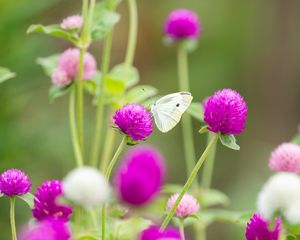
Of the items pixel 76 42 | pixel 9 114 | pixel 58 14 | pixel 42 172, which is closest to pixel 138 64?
pixel 58 14

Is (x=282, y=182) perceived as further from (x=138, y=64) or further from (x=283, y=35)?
(x=283, y=35)

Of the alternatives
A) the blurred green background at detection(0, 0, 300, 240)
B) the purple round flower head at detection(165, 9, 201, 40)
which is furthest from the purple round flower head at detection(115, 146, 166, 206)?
the blurred green background at detection(0, 0, 300, 240)

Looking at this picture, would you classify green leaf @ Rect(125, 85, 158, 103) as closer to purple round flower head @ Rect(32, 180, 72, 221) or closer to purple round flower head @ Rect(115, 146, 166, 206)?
purple round flower head @ Rect(32, 180, 72, 221)

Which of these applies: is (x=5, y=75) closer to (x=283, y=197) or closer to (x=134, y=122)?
(x=134, y=122)

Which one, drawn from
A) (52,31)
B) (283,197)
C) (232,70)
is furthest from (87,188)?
(232,70)

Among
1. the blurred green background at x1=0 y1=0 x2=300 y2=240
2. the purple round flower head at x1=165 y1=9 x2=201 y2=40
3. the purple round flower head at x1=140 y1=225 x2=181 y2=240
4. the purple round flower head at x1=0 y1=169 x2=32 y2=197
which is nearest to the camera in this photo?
the purple round flower head at x1=140 y1=225 x2=181 y2=240

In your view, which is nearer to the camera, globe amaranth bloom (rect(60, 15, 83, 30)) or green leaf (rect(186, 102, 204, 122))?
green leaf (rect(186, 102, 204, 122))
